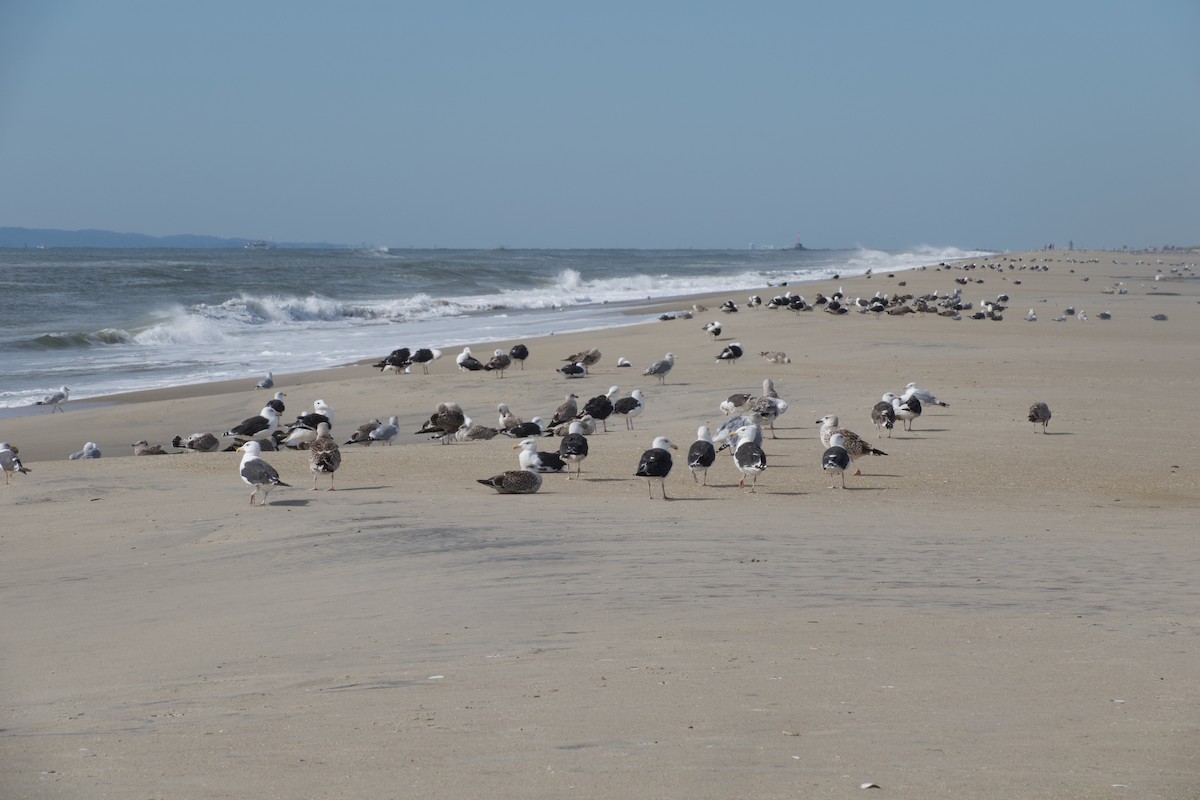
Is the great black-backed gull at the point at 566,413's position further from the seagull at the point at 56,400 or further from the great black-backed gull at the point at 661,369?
the seagull at the point at 56,400

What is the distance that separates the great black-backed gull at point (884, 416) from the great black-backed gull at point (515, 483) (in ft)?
16.5

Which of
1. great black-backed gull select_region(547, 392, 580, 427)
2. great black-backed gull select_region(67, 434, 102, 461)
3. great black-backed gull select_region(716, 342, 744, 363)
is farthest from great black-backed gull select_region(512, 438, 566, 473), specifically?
great black-backed gull select_region(716, 342, 744, 363)

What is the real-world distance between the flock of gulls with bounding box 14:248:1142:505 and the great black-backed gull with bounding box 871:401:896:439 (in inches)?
0.5

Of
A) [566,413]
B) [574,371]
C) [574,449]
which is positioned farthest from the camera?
[574,371]

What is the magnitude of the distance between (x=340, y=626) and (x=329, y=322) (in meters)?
39.1

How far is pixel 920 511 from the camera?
1029 cm

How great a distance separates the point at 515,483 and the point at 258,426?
705 centimetres

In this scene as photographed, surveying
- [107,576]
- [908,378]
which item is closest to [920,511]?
[107,576]

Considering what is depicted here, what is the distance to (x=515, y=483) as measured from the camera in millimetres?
11289

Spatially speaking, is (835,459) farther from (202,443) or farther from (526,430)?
(202,443)

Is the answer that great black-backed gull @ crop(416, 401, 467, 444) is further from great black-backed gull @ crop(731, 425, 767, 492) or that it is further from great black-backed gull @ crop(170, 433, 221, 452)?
great black-backed gull @ crop(731, 425, 767, 492)

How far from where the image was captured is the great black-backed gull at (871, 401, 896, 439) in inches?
563

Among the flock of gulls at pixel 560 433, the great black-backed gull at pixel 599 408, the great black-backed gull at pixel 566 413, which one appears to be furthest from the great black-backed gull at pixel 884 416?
the great black-backed gull at pixel 566 413

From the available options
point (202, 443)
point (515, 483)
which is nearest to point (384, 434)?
point (202, 443)
